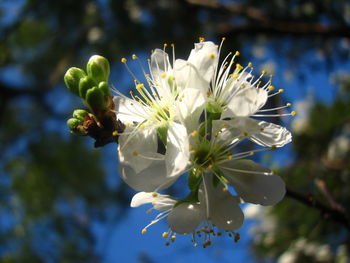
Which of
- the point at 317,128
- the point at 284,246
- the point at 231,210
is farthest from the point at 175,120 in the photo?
the point at 317,128

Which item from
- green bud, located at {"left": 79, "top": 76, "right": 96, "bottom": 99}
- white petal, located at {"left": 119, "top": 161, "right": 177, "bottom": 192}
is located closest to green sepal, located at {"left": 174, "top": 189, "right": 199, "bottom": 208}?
white petal, located at {"left": 119, "top": 161, "right": 177, "bottom": 192}

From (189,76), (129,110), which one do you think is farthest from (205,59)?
(129,110)

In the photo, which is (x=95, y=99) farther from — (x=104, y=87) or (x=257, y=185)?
(x=257, y=185)

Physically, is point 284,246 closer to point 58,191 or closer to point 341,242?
point 341,242

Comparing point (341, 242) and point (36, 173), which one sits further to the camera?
point (36, 173)

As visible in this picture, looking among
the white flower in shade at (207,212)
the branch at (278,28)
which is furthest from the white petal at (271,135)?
the branch at (278,28)

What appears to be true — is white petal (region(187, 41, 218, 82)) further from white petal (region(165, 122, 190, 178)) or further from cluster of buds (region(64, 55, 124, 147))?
cluster of buds (region(64, 55, 124, 147))
